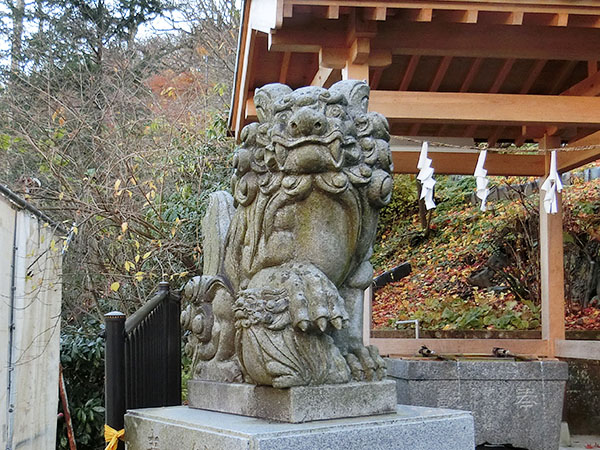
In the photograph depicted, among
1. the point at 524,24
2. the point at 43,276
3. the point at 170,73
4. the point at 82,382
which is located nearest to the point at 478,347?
the point at 524,24

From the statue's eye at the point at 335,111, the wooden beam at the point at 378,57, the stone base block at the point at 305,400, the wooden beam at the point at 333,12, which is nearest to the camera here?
the stone base block at the point at 305,400

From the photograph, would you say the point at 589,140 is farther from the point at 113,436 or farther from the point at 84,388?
the point at 113,436

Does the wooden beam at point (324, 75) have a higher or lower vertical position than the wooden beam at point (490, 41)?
lower

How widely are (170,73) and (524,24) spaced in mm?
9197

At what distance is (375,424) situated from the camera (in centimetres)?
279

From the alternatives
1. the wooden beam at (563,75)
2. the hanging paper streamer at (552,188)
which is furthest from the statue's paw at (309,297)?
the wooden beam at (563,75)

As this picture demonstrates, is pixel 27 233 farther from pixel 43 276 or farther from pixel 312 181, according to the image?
pixel 312 181

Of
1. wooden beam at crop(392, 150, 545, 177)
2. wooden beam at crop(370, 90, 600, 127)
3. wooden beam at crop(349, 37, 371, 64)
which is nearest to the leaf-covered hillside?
wooden beam at crop(392, 150, 545, 177)

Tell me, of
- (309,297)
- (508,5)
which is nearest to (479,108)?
(508,5)

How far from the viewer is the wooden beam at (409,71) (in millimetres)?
7211

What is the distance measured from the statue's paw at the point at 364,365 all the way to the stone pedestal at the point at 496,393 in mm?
2960

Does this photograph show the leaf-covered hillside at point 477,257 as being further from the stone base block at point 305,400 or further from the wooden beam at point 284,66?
the stone base block at point 305,400

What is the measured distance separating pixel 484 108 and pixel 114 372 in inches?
146

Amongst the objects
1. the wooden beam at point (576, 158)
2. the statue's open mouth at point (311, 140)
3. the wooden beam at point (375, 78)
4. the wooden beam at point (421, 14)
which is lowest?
the statue's open mouth at point (311, 140)
